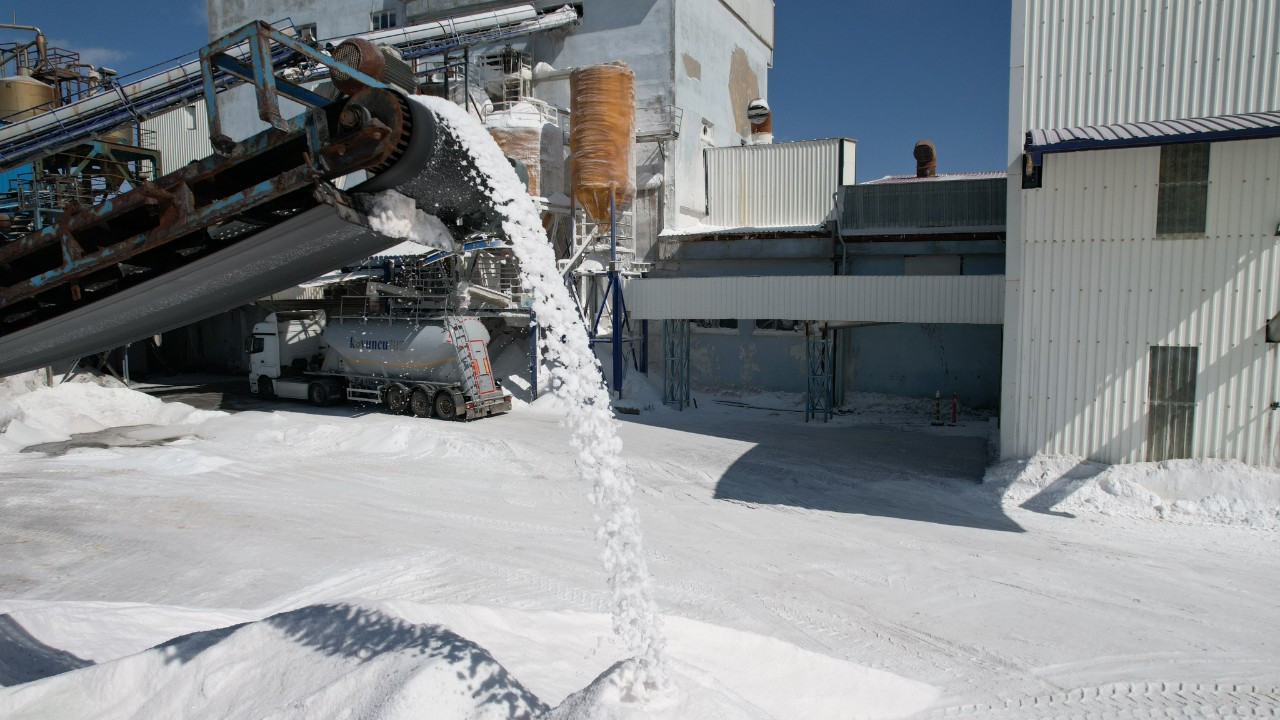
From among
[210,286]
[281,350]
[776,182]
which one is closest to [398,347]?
[281,350]

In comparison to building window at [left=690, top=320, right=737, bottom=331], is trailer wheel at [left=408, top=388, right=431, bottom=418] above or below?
below

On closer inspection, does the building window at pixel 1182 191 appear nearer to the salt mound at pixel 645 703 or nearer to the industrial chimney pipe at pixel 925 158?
the salt mound at pixel 645 703

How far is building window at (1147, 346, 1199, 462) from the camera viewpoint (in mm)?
12195

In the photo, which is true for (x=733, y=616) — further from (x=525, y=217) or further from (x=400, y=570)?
(x=525, y=217)

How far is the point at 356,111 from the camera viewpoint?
4.07 metres

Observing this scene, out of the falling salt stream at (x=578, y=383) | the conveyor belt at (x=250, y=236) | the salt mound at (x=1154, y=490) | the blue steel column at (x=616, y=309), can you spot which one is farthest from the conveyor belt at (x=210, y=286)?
the blue steel column at (x=616, y=309)

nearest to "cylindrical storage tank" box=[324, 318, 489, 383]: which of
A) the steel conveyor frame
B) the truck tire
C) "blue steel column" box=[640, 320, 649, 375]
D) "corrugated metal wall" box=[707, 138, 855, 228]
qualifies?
the truck tire

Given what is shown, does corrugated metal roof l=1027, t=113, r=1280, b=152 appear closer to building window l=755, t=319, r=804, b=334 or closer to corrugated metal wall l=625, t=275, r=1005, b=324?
corrugated metal wall l=625, t=275, r=1005, b=324

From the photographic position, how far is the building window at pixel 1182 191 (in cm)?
1211

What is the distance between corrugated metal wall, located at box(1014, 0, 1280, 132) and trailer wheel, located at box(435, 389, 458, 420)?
13716 mm

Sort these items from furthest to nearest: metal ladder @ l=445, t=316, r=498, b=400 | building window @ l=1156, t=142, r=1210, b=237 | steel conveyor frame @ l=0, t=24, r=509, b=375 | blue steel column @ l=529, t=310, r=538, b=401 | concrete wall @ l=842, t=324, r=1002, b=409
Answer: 1. blue steel column @ l=529, t=310, r=538, b=401
2. concrete wall @ l=842, t=324, r=1002, b=409
3. metal ladder @ l=445, t=316, r=498, b=400
4. building window @ l=1156, t=142, r=1210, b=237
5. steel conveyor frame @ l=0, t=24, r=509, b=375

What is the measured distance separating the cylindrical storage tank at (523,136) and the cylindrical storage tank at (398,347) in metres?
6.47

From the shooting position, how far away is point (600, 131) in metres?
23.7

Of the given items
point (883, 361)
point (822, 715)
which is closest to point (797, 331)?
point (883, 361)
